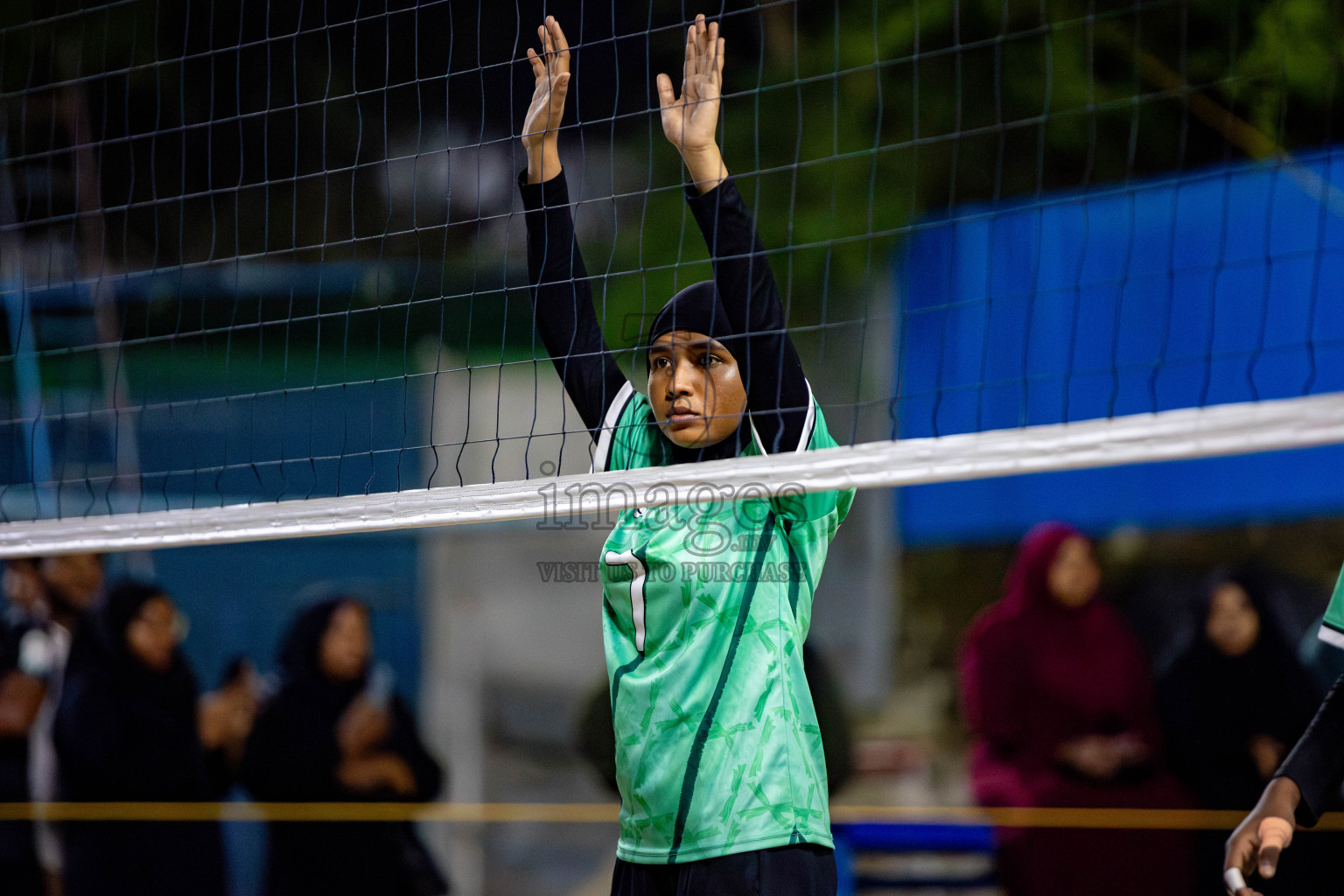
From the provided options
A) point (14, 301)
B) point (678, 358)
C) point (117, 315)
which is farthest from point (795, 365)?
point (14, 301)

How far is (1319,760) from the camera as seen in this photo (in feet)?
7.36

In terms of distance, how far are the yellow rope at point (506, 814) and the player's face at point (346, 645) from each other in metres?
0.60

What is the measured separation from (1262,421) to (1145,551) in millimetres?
3239

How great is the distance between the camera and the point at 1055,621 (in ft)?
15.8

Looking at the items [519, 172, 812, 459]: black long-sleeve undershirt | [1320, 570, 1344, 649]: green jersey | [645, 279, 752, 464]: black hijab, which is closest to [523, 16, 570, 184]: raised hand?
[519, 172, 812, 459]: black long-sleeve undershirt

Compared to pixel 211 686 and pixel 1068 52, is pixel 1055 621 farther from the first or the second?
pixel 211 686

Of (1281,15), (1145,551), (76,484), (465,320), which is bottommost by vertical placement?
(1145,551)

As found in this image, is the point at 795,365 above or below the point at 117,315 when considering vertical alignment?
below

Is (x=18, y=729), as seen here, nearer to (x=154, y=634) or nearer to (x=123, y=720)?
(x=123, y=720)

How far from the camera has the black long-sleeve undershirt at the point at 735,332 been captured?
212cm

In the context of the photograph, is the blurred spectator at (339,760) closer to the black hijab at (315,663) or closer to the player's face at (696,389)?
the black hijab at (315,663)

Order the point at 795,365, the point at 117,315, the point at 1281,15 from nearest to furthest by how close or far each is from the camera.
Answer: the point at 795,365
the point at 1281,15
the point at 117,315

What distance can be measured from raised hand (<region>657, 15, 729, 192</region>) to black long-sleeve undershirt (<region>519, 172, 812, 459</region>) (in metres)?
0.05

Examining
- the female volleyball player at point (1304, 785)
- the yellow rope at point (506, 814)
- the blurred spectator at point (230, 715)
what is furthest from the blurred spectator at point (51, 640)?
the female volleyball player at point (1304, 785)
